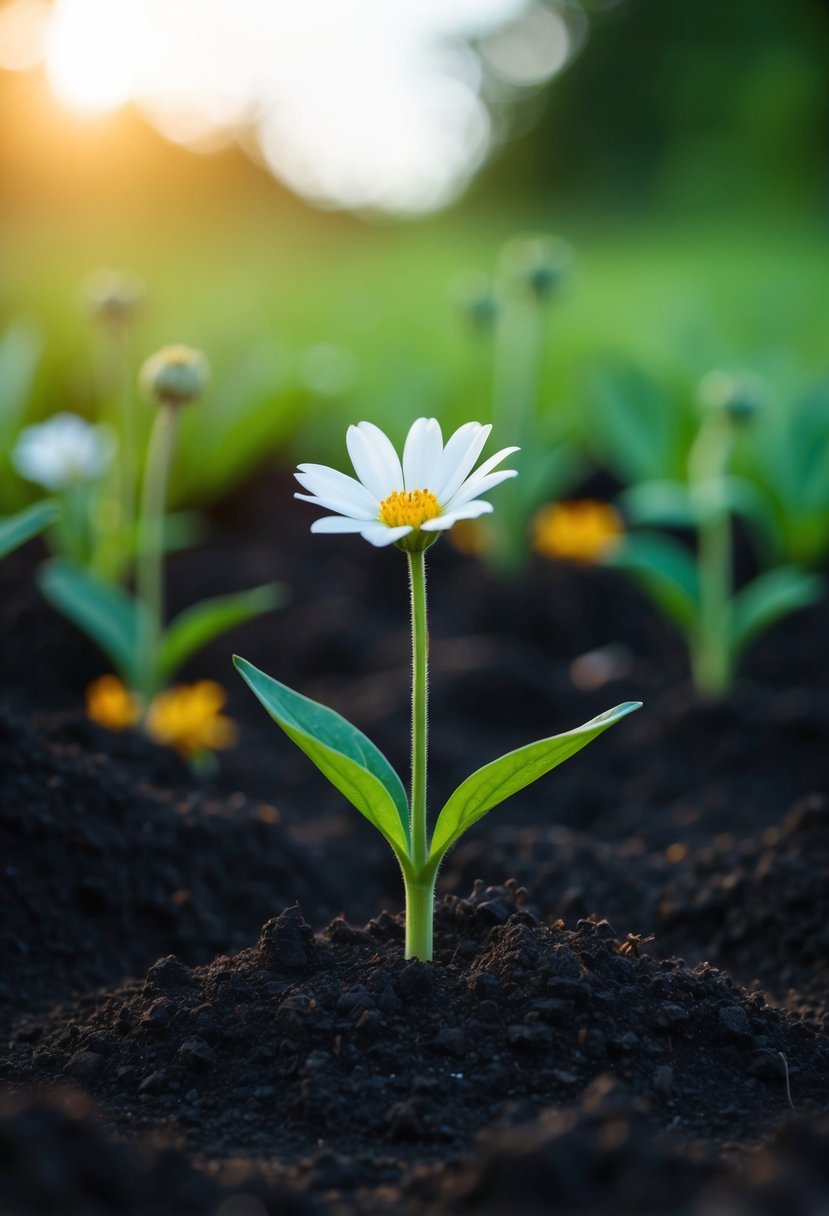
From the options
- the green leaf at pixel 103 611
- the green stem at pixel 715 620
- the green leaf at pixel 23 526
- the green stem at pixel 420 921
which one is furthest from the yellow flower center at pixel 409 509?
the green stem at pixel 715 620

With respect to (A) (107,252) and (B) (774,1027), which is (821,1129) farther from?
(A) (107,252)

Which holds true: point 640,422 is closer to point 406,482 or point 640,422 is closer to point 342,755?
point 406,482

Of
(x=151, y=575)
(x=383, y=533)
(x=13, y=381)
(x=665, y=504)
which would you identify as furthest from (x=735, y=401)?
(x=13, y=381)

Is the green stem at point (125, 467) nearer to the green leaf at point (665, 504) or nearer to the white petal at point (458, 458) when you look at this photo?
the green leaf at point (665, 504)

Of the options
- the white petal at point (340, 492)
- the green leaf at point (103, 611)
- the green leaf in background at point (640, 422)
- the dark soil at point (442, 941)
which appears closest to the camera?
the dark soil at point (442, 941)

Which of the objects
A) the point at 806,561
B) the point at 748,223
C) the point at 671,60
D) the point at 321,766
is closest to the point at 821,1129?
the point at 321,766
